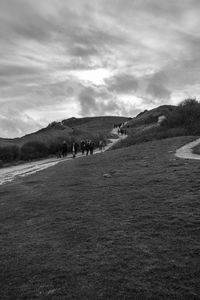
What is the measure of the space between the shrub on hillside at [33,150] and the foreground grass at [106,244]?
1500 inches

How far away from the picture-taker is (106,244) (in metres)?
8.54

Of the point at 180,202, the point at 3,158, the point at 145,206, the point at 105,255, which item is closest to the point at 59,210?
the point at 145,206

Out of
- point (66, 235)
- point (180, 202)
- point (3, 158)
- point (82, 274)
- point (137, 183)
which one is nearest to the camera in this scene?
point (82, 274)

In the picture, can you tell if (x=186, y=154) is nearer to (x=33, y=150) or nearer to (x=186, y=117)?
(x=186, y=117)

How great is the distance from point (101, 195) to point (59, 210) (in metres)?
2.21

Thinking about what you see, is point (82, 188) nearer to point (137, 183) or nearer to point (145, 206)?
point (137, 183)

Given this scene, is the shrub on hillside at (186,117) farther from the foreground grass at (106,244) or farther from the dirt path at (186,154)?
the foreground grass at (106,244)

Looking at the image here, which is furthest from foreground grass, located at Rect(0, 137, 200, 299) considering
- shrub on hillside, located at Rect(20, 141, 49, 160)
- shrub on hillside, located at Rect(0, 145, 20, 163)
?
shrub on hillside, located at Rect(20, 141, 49, 160)

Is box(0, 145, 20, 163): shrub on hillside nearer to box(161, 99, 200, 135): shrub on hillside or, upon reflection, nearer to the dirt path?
box(161, 99, 200, 135): shrub on hillside

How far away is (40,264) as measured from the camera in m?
7.94

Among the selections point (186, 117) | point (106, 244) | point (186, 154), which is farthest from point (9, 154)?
point (106, 244)

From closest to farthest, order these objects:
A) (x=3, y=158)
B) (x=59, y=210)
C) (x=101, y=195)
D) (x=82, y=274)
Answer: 1. (x=82, y=274)
2. (x=59, y=210)
3. (x=101, y=195)
4. (x=3, y=158)

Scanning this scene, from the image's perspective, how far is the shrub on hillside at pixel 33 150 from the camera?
2069 inches

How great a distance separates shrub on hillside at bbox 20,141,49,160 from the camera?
52.6m
